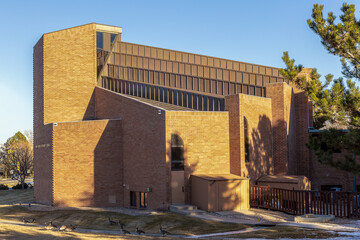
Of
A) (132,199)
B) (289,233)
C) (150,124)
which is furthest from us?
(132,199)

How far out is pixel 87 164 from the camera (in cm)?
3572

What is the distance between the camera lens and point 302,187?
31797 millimetres

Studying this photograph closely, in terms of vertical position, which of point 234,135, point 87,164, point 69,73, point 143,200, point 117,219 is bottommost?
point 117,219

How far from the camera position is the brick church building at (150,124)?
31250 mm

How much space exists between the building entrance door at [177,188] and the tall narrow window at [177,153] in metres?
0.44

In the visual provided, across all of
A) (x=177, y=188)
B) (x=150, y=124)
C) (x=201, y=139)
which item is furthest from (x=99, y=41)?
(x=177, y=188)

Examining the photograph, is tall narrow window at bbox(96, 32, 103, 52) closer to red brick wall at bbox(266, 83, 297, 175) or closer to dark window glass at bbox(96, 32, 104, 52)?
dark window glass at bbox(96, 32, 104, 52)

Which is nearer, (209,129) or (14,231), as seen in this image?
(14,231)

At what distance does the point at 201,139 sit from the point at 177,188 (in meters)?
4.10

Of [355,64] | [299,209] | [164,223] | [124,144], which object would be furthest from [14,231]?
[355,64]

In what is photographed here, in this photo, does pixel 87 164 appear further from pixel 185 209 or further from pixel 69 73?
pixel 185 209

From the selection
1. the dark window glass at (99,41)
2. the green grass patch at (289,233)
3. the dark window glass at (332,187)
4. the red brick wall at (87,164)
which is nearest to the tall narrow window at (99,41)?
the dark window glass at (99,41)

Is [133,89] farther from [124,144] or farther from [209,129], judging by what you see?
[209,129]

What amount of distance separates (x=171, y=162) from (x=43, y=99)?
17.3 m
